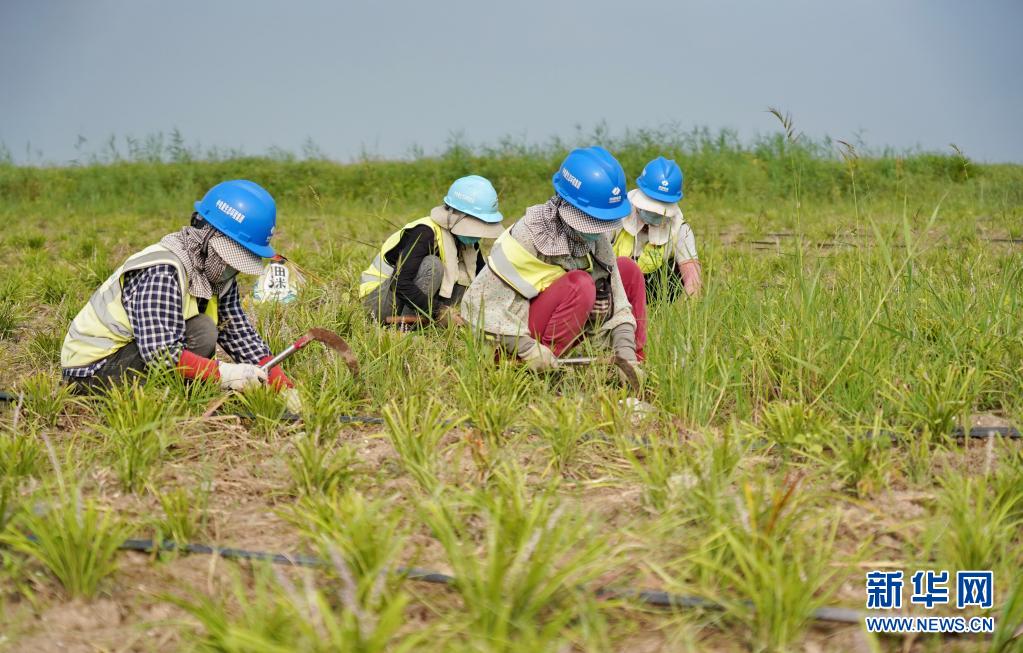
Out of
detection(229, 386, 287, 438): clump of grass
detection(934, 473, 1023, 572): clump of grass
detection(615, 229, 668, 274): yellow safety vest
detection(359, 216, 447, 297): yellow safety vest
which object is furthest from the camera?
detection(615, 229, 668, 274): yellow safety vest

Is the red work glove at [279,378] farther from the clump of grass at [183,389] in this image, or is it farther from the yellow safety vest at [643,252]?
the yellow safety vest at [643,252]

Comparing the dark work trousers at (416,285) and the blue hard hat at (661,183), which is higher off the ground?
the blue hard hat at (661,183)

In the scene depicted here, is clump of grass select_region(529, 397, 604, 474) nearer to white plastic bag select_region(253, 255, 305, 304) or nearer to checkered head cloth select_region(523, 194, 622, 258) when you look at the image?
checkered head cloth select_region(523, 194, 622, 258)

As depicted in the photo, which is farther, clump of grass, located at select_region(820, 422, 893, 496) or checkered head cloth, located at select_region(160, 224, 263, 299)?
checkered head cloth, located at select_region(160, 224, 263, 299)

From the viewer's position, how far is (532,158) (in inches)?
584

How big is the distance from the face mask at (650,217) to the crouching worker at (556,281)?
1523 mm

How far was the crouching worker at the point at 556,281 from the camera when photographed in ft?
14.1

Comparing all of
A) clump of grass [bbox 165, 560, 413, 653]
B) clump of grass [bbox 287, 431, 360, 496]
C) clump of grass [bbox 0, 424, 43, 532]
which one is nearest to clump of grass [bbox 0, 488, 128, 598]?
clump of grass [bbox 165, 560, 413, 653]

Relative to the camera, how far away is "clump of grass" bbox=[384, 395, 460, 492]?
3.16 metres

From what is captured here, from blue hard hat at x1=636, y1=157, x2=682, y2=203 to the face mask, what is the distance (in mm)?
101

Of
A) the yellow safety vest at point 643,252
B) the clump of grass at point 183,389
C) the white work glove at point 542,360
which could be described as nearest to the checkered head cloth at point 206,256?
the clump of grass at point 183,389

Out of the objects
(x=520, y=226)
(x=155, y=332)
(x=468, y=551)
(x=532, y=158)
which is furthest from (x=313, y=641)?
(x=532, y=158)

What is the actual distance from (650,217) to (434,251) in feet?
4.72

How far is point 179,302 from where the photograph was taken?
157 inches
